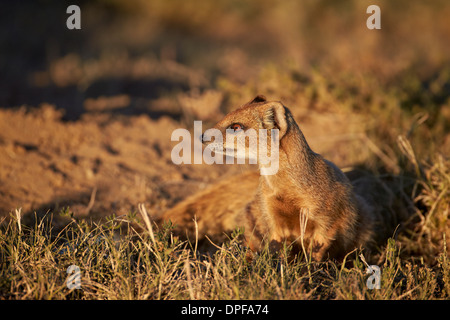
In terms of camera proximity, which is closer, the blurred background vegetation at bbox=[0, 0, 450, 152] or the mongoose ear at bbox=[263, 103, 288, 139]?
the mongoose ear at bbox=[263, 103, 288, 139]

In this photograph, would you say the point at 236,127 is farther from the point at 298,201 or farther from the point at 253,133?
the point at 298,201

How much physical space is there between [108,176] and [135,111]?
1.55 m

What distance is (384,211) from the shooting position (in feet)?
12.5

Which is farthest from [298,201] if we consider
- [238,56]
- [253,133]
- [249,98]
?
[238,56]

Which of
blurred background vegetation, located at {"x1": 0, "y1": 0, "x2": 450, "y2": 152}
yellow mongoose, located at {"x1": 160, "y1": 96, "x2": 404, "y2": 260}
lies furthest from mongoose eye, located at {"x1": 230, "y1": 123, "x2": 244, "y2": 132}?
blurred background vegetation, located at {"x1": 0, "y1": 0, "x2": 450, "y2": 152}

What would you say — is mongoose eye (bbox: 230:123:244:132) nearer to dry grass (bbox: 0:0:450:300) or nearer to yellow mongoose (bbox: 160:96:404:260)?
yellow mongoose (bbox: 160:96:404:260)

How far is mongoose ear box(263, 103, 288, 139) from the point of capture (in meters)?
2.70

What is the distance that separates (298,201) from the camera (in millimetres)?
2826

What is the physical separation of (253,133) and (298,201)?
0.50 metres

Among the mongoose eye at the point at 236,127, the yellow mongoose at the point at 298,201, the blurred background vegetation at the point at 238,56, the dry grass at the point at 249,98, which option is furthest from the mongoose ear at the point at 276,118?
the blurred background vegetation at the point at 238,56

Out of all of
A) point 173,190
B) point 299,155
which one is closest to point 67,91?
point 173,190

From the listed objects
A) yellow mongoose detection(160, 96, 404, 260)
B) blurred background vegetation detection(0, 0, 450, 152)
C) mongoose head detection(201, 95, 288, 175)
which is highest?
blurred background vegetation detection(0, 0, 450, 152)
